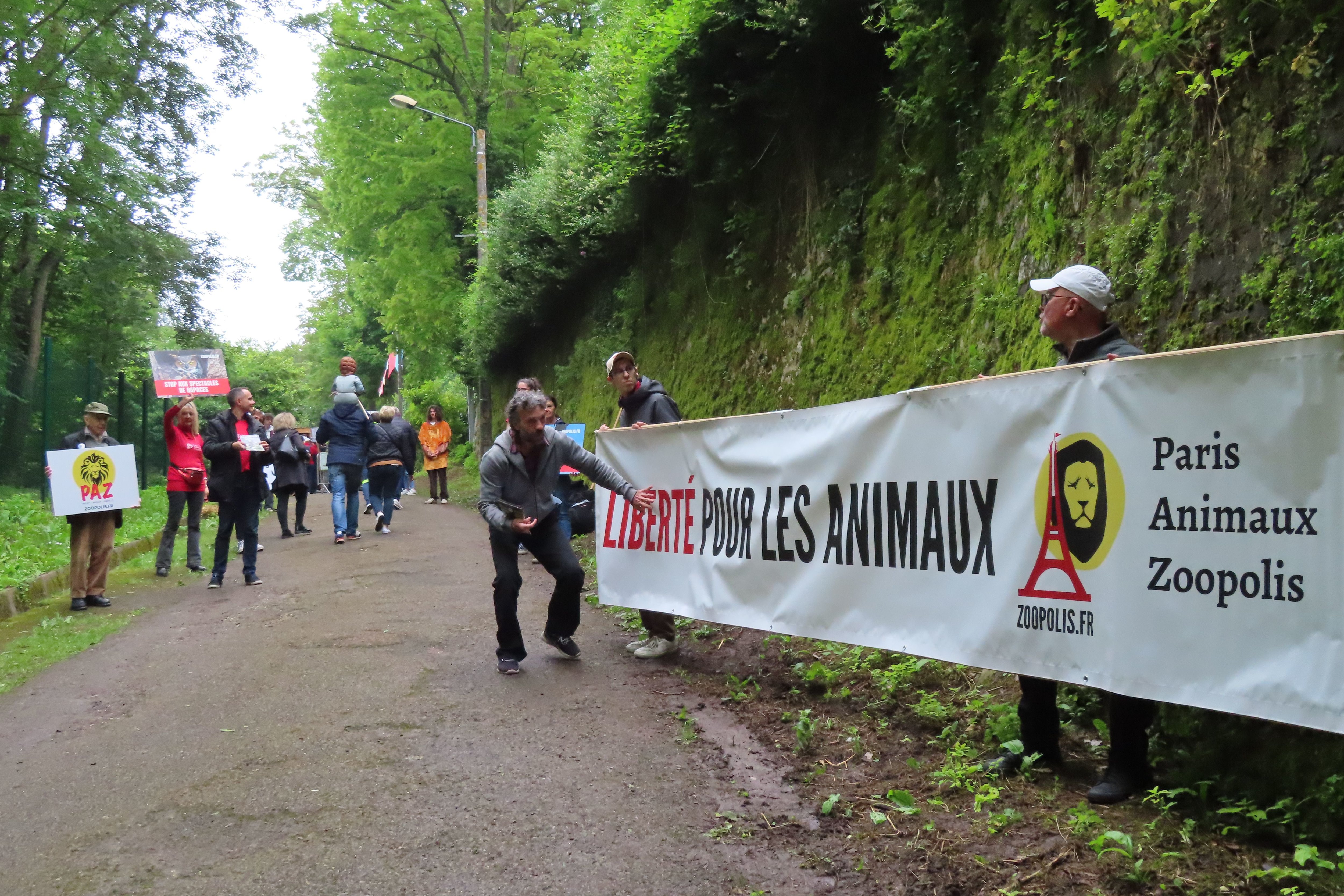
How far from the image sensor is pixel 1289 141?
12.9 ft

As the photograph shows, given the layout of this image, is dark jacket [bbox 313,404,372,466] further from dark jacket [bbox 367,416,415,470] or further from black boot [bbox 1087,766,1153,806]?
black boot [bbox 1087,766,1153,806]

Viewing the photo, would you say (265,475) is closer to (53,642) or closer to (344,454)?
(344,454)

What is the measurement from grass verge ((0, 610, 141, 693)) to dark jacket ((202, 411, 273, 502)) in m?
1.66

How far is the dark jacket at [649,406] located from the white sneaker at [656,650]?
63.3 inches

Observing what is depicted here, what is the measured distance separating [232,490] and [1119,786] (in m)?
9.33

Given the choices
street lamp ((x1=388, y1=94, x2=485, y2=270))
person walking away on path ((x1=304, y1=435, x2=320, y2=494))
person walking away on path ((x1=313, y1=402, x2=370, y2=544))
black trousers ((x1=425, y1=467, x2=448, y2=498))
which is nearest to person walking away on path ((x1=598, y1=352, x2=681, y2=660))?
person walking away on path ((x1=313, y1=402, x2=370, y2=544))

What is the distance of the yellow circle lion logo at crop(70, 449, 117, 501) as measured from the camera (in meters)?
9.55

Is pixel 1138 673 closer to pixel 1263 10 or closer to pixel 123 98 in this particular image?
pixel 1263 10

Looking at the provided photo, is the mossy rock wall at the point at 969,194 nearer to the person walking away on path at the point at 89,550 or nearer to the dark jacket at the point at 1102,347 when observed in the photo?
the dark jacket at the point at 1102,347

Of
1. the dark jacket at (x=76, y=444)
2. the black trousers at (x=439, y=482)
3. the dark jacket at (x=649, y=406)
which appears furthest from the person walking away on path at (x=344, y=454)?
the dark jacket at (x=649, y=406)

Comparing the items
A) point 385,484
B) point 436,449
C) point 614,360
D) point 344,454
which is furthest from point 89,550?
point 436,449

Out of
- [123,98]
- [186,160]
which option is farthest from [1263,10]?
[186,160]

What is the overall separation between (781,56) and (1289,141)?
21.8 ft

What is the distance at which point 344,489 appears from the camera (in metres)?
14.2
